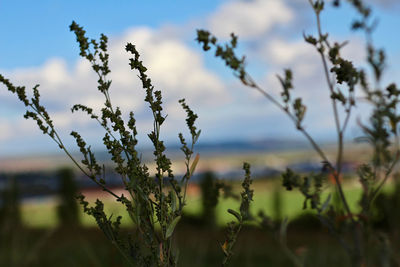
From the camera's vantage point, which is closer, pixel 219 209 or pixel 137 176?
pixel 137 176

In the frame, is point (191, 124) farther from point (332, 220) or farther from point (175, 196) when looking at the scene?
point (332, 220)

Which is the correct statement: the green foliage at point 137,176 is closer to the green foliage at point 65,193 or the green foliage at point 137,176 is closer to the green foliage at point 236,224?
the green foliage at point 236,224

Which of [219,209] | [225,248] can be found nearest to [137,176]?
[225,248]

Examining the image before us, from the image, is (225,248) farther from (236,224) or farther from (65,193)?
(65,193)

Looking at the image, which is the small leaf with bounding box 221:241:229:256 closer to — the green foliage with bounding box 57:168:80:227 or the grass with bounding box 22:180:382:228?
the grass with bounding box 22:180:382:228

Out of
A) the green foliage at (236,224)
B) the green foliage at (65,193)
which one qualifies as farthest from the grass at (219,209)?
the green foliage at (236,224)

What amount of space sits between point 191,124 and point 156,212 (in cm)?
31

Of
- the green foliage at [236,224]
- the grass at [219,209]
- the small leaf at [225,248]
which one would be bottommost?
the grass at [219,209]

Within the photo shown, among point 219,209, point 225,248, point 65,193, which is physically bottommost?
point 219,209

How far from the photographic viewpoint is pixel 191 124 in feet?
5.04

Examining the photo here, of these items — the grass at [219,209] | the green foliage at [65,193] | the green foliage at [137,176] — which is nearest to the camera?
the green foliage at [137,176]

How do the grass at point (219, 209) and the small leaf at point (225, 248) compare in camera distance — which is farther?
the grass at point (219, 209)

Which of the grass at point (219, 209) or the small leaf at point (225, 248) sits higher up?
the small leaf at point (225, 248)

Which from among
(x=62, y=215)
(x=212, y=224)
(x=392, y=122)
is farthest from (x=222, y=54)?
(x=62, y=215)
